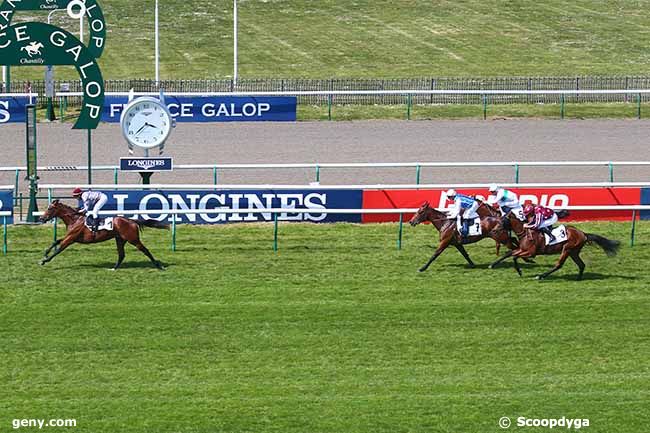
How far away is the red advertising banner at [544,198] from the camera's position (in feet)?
68.5

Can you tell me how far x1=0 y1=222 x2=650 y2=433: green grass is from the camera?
479 inches

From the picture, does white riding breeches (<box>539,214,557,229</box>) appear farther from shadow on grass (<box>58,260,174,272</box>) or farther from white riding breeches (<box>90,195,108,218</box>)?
white riding breeches (<box>90,195,108,218</box>)

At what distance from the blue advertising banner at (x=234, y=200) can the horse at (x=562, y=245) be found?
397 cm

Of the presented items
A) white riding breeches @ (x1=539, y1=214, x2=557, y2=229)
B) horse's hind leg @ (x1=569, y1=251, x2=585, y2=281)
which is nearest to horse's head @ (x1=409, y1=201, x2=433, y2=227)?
white riding breeches @ (x1=539, y1=214, x2=557, y2=229)

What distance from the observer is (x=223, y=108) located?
33.2 metres

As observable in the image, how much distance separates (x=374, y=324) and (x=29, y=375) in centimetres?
416

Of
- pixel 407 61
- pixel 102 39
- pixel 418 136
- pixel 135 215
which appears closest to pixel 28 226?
pixel 135 215

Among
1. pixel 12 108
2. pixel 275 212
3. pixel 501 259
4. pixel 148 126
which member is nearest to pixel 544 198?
pixel 501 259

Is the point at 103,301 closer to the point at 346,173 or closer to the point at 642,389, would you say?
the point at 642,389

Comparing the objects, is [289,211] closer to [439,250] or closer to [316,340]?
[439,250]

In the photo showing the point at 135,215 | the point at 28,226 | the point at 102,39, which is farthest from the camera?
the point at 102,39

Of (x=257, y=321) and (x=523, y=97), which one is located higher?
(x=523, y=97)

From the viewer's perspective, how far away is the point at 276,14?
56281 mm

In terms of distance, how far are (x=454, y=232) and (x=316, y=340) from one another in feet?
13.2
